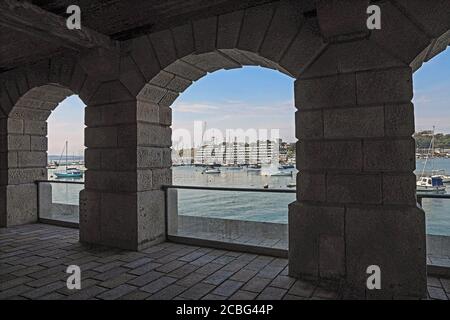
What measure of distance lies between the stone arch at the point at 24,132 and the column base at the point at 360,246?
553cm

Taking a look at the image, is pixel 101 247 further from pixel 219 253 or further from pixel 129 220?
pixel 219 253

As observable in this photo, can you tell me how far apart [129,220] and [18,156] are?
4.07 meters

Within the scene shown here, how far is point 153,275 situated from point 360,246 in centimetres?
264

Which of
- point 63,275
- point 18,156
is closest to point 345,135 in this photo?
point 63,275

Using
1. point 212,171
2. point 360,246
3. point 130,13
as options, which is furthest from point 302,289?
point 212,171

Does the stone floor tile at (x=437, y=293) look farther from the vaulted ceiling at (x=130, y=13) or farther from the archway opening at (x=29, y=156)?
the archway opening at (x=29, y=156)

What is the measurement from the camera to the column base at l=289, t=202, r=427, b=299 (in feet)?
10.4

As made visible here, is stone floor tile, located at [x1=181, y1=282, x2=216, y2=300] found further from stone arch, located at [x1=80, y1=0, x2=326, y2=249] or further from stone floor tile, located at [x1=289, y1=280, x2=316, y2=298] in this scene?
stone arch, located at [x1=80, y1=0, x2=326, y2=249]

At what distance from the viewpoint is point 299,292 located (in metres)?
3.31

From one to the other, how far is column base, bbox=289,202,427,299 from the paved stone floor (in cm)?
23

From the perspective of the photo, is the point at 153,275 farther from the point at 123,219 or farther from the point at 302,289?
the point at 302,289

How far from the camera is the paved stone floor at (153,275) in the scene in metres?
3.28

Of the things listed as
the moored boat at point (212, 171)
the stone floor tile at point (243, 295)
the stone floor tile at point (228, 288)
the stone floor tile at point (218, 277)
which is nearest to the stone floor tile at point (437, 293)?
the stone floor tile at point (243, 295)

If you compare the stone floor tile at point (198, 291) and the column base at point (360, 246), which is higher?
the column base at point (360, 246)
